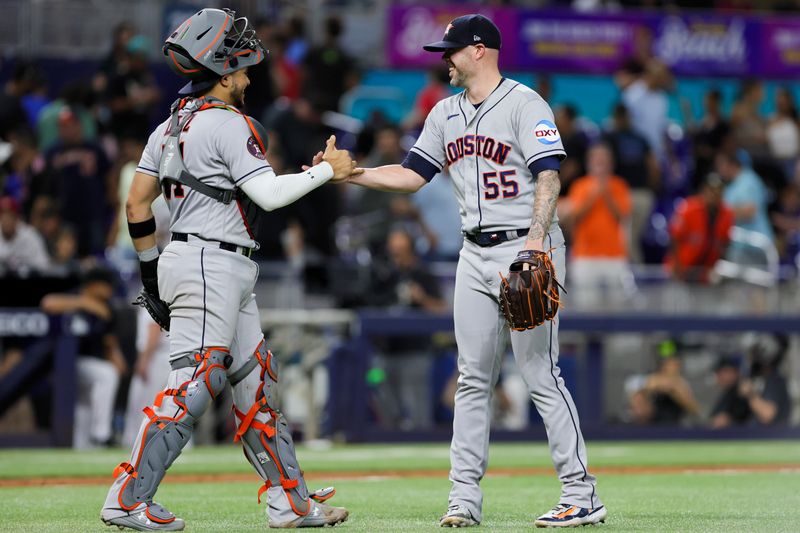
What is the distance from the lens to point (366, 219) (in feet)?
51.9

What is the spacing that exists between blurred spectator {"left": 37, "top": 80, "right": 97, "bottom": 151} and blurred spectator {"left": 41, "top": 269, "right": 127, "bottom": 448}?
308 cm

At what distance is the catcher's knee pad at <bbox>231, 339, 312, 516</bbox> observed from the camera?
20.9ft

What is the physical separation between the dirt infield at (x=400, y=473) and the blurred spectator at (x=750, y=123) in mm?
8850

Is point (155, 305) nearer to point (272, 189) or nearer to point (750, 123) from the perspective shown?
point (272, 189)

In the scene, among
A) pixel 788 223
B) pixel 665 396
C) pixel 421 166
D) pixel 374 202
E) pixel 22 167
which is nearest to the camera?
pixel 421 166

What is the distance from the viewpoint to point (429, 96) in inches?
711

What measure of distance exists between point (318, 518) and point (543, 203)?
1800mm

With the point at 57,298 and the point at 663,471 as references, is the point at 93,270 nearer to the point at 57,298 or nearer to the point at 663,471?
the point at 57,298

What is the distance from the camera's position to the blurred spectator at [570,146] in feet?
54.7

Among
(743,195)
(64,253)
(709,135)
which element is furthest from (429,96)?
(64,253)

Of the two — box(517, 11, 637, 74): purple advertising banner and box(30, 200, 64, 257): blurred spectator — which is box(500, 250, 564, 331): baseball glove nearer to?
box(30, 200, 64, 257): blurred spectator

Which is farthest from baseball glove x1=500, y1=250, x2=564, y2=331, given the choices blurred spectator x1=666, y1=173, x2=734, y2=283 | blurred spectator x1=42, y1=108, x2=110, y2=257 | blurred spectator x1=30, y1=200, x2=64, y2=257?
blurred spectator x1=42, y1=108, x2=110, y2=257

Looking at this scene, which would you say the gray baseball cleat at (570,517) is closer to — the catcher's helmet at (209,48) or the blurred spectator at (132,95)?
the catcher's helmet at (209,48)

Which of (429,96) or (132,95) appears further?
(429,96)
